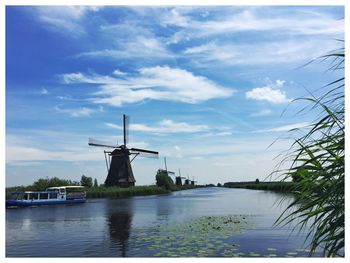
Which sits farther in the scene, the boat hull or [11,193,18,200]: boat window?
[11,193,18,200]: boat window

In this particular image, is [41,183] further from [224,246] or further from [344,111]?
[344,111]

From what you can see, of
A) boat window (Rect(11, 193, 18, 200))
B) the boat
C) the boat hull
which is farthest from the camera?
boat window (Rect(11, 193, 18, 200))

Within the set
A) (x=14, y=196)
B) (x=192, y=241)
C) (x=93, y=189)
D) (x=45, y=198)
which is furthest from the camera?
(x=93, y=189)

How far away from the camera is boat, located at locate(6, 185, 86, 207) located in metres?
31.9

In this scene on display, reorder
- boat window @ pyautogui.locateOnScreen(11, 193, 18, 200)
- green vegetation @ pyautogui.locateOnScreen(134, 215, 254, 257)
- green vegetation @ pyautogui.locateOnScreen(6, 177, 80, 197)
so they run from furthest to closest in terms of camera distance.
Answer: green vegetation @ pyautogui.locateOnScreen(6, 177, 80, 197), boat window @ pyautogui.locateOnScreen(11, 193, 18, 200), green vegetation @ pyautogui.locateOnScreen(134, 215, 254, 257)

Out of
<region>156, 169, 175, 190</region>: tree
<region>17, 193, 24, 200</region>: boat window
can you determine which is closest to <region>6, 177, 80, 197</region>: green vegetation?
<region>17, 193, 24, 200</region>: boat window

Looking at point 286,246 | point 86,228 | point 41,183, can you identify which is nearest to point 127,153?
point 41,183

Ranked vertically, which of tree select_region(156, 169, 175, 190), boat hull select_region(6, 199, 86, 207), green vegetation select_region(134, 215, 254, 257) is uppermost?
tree select_region(156, 169, 175, 190)

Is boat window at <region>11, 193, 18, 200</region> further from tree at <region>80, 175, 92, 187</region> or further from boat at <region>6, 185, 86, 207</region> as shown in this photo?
tree at <region>80, 175, 92, 187</region>

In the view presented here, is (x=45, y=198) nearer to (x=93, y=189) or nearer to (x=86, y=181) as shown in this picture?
(x=93, y=189)

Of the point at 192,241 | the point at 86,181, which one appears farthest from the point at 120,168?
the point at 192,241

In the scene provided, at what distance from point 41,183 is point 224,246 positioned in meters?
32.4

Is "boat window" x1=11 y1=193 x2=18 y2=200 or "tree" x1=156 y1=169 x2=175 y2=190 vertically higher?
"tree" x1=156 y1=169 x2=175 y2=190

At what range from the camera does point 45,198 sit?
35.9 metres
